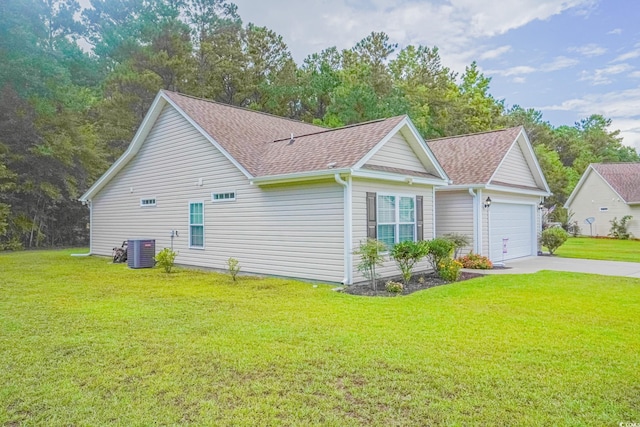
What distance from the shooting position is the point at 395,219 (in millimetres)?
10242

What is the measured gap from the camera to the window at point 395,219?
9880mm

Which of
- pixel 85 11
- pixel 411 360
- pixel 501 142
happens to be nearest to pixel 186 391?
pixel 411 360

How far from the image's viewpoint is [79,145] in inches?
862

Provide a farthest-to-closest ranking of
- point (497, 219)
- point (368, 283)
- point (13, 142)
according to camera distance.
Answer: point (13, 142) → point (497, 219) → point (368, 283)

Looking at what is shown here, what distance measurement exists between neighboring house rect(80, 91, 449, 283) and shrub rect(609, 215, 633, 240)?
76.9 ft

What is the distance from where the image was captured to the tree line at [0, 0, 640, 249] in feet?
65.6

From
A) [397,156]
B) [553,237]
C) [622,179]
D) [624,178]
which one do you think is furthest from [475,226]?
[624,178]

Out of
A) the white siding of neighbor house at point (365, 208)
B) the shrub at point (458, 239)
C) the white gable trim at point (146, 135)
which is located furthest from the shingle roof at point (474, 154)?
the white gable trim at point (146, 135)

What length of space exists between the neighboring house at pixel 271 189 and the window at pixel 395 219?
0.03 meters

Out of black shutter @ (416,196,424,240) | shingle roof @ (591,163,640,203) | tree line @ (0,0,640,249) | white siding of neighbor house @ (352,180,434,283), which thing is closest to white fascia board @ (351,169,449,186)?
white siding of neighbor house @ (352,180,434,283)

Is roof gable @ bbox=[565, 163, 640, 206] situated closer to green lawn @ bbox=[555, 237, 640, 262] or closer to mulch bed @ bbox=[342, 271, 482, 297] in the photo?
green lawn @ bbox=[555, 237, 640, 262]

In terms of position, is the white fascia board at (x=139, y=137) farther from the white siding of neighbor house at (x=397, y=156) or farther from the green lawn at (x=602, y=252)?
the green lawn at (x=602, y=252)

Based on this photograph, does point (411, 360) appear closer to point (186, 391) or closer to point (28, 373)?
point (186, 391)

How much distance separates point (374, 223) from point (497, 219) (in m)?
6.17
